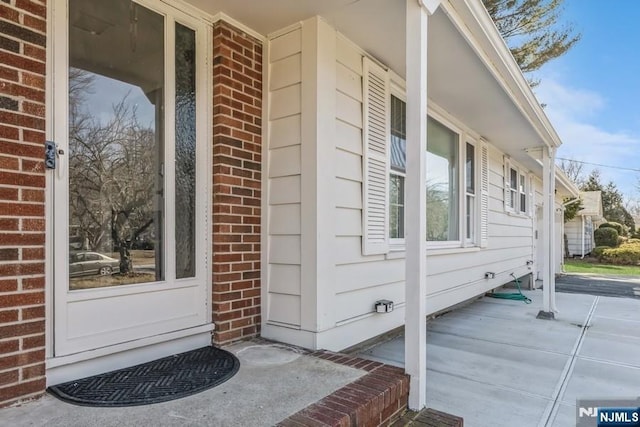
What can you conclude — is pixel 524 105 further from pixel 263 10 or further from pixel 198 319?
pixel 198 319

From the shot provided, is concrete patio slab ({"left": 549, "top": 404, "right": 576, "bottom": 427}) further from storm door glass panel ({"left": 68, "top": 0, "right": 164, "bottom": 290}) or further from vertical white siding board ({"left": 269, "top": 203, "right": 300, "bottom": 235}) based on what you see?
storm door glass panel ({"left": 68, "top": 0, "right": 164, "bottom": 290})

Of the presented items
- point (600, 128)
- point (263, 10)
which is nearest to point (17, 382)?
point (263, 10)

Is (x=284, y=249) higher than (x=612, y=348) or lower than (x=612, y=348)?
higher

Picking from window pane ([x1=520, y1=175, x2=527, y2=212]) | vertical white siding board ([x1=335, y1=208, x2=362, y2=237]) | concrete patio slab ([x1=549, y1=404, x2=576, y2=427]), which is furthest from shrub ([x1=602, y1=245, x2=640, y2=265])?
vertical white siding board ([x1=335, y1=208, x2=362, y2=237])

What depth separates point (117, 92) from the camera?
8.00 feet

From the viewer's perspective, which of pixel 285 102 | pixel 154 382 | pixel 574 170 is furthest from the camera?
pixel 574 170

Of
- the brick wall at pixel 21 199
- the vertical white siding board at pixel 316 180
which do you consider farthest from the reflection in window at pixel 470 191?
the brick wall at pixel 21 199

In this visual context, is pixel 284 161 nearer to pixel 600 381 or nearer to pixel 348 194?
pixel 348 194

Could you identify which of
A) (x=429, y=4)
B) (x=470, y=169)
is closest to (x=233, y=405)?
(x=429, y=4)

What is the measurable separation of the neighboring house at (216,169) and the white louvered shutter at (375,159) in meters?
0.02

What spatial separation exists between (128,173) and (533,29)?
10572 millimetres

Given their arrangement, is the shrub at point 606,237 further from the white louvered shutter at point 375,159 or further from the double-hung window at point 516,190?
the white louvered shutter at point 375,159

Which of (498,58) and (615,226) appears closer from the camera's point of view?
(498,58)

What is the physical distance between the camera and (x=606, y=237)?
19156 mm
